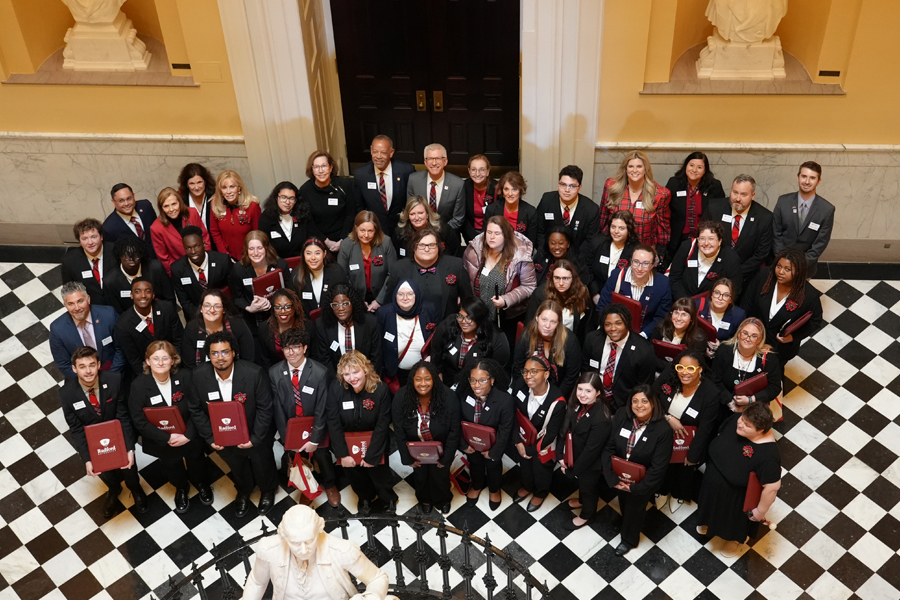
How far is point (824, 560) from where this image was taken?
6.62 meters

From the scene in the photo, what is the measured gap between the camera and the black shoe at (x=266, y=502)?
7.16 meters

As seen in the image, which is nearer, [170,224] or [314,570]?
[314,570]

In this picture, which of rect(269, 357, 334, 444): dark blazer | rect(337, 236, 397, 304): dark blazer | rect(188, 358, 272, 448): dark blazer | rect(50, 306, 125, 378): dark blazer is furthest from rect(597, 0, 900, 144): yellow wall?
rect(50, 306, 125, 378): dark blazer

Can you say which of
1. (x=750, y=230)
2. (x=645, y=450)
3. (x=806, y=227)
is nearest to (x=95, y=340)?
(x=645, y=450)

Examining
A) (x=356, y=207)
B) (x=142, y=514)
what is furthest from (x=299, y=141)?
(x=142, y=514)

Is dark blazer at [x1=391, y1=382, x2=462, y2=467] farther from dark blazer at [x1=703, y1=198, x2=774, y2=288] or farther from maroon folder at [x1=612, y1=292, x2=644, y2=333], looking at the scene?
dark blazer at [x1=703, y1=198, x2=774, y2=288]

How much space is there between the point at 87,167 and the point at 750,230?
658 cm

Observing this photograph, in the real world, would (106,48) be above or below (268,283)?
above

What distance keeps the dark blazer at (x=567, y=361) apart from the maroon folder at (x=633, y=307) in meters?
0.46

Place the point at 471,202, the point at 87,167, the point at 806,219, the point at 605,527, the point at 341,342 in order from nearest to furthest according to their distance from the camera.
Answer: the point at 605,527 < the point at 341,342 < the point at 806,219 < the point at 471,202 < the point at 87,167

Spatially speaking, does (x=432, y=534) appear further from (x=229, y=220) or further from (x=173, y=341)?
(x=229, y=220)

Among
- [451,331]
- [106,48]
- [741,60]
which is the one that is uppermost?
[106,48]

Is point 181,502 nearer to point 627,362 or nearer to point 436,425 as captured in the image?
point 436,425

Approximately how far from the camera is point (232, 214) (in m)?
7.98
